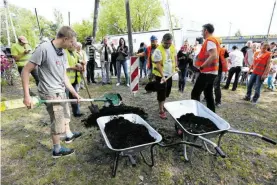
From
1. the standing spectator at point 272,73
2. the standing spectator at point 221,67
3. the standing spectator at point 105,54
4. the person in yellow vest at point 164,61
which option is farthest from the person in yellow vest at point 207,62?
the standing spectator at point 272,73

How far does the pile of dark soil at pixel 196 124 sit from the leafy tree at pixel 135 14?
3421 centimetres

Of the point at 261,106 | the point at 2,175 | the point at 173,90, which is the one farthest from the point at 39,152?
the point at 261,106

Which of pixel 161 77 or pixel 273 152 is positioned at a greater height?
pixel 161 77


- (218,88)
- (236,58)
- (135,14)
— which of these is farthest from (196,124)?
(135,14)

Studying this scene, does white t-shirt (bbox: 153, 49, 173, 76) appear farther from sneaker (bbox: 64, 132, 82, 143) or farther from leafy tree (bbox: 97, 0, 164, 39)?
leafy tree (bbox: 97, 0, 164, 39)

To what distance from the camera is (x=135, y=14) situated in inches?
1361

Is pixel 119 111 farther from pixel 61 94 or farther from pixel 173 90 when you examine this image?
pixel 173 90

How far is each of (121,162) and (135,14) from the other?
35374mm

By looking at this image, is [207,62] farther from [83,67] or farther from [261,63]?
[261,63]

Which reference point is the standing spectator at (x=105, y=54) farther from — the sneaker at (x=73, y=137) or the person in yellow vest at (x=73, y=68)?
the sneaker at (x=73, y=137)

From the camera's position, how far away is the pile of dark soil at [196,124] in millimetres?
2674

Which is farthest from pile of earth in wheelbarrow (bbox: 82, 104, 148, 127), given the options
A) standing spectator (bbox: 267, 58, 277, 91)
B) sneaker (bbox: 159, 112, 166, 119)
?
standing spectator (bbox: 267, 58, 277, 91)

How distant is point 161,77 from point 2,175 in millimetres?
3153

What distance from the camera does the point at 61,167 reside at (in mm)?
2719
